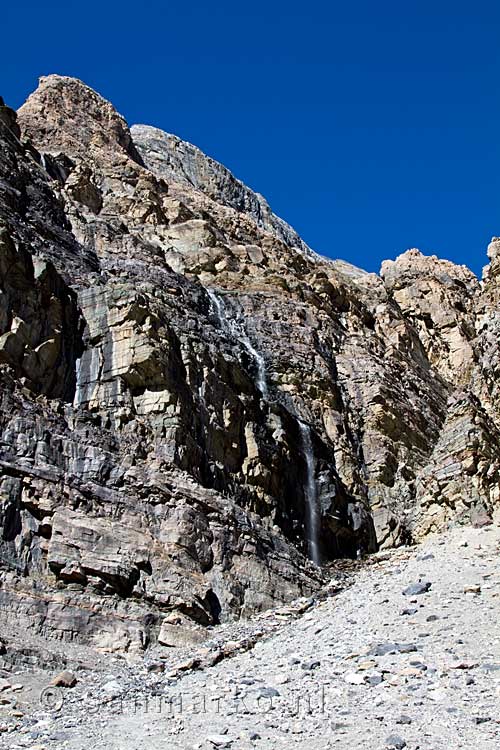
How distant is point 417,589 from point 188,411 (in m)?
19.2

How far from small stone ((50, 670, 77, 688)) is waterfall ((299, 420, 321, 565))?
1979 cm

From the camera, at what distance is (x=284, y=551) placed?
3231 centimetres

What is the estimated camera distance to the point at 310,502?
42.0 m

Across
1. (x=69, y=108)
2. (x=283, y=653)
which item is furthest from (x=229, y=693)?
(x=69, y=108)

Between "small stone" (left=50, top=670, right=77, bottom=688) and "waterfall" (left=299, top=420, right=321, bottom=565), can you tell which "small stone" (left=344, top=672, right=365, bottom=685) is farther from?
"waterfall" (left=299, top=420, right=321, bottom=565)

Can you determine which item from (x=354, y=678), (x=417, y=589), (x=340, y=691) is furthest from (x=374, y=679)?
(x=417, y=589)

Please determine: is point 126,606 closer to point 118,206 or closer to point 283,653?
point 283,653

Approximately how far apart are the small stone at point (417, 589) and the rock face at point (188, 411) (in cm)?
810

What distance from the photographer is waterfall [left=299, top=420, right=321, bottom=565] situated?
39656 mm

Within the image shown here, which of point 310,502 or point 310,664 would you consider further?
point 310,502

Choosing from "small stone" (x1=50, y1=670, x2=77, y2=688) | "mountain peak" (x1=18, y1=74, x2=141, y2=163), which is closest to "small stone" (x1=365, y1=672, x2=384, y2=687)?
"small stone" (x1=50, y1=670, x2=77, y2=688)

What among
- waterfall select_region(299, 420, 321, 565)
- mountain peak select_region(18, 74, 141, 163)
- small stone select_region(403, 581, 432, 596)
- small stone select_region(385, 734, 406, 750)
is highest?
mountain peak select_region(18, 74, 141, 163)

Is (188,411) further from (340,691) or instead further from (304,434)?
(340,691)

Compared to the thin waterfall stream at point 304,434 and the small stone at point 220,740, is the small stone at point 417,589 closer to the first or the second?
the small stone at point 220,740
